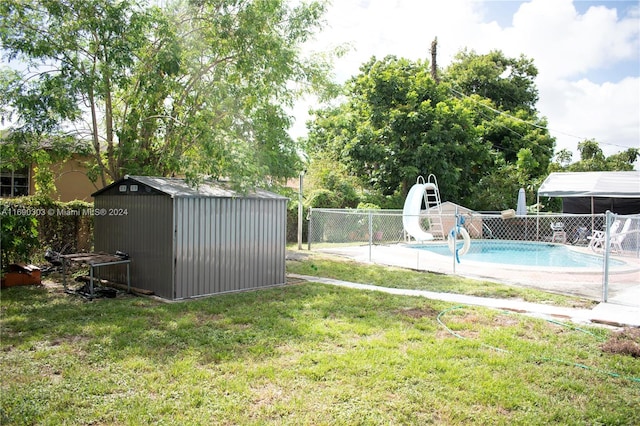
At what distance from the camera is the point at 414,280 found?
1031 cm

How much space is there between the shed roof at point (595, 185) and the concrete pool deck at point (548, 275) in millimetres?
6202

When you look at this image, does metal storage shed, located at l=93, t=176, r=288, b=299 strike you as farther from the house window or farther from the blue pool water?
the house window

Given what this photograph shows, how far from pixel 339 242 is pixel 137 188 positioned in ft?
37.1

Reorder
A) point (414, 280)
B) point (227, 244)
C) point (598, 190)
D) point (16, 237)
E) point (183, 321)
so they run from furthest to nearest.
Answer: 1. point (598, 190)
2. point (414, 280)
3. point (16, 237)
4. point (227, 244)
5. point (183, 321)

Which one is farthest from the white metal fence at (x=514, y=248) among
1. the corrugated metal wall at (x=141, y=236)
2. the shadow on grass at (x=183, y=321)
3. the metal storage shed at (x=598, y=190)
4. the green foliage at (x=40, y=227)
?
the green foliage at (x=40, y=227)

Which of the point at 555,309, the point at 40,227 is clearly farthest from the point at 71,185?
the point at 555,309

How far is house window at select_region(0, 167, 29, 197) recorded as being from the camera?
16.1 metres

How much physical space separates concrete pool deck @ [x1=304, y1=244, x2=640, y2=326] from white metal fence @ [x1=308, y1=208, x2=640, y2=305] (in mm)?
19

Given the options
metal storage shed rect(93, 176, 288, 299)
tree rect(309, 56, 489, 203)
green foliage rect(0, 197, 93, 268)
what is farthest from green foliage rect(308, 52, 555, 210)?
metal storage shed rect(93, 176, 288, 299)

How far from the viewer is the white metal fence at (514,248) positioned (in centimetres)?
1026

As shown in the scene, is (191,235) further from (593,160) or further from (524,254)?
(593,160)

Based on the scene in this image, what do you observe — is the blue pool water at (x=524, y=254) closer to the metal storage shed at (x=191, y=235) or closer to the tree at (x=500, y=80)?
the metal storage shed at (x=191, y=235)

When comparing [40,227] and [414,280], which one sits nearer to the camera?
[414,280]

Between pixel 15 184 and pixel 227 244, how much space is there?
11956 mm
